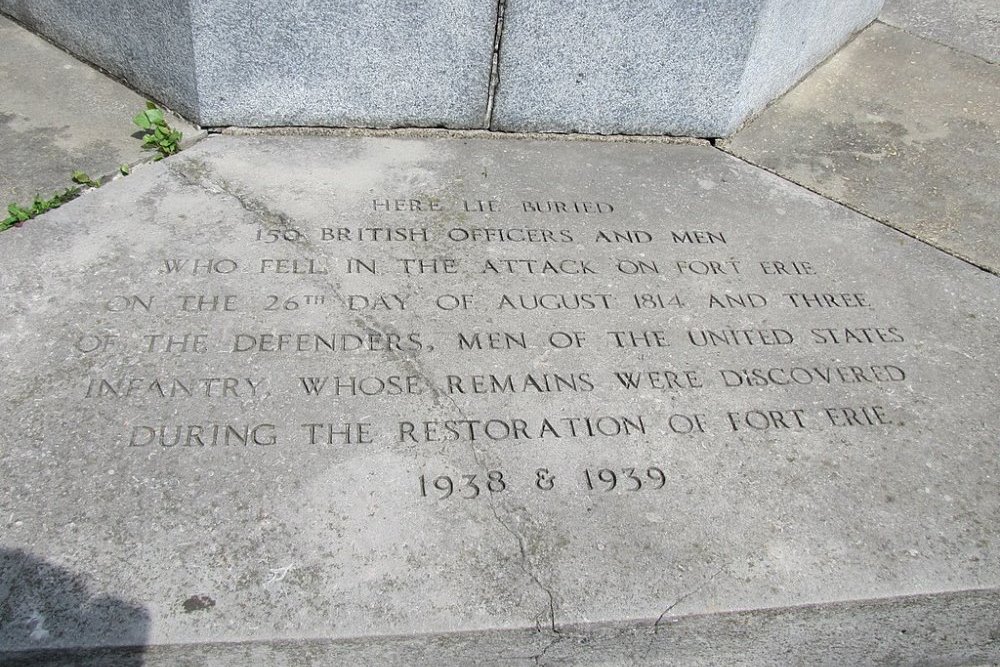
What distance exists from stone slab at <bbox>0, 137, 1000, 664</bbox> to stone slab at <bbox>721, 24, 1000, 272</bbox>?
26 centimetres

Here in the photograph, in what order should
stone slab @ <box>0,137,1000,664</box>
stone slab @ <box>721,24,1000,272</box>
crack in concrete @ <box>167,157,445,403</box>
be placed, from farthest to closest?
1. stone slab @ <box>721,24,1000,272</box>
2. crack in concrete @ <box>167,157,445,403</box>
3. stone slab @ <box>0,137,1000,664</box>

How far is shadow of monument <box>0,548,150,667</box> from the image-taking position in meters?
1.68

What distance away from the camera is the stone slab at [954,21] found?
4406mm

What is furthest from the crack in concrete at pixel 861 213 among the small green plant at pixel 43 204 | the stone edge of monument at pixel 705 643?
the small green plant at pixel 43 204

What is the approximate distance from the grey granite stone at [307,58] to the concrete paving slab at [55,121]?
0.54ft

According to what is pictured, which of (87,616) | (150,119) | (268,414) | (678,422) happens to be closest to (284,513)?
(268,414)

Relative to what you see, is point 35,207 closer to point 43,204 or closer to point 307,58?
point 43,204

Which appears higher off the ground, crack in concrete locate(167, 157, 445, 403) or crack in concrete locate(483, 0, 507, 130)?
crack in concrete locate(483, 0, 507, 130)

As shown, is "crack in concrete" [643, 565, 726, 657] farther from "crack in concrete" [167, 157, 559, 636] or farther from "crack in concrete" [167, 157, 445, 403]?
"crack in concrete" [167, 157, 445, 403]

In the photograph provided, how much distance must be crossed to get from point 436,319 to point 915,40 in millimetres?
3533

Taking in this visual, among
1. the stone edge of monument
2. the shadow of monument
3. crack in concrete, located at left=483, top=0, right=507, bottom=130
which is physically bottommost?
the stone edge of monument

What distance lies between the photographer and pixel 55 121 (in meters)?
3.25

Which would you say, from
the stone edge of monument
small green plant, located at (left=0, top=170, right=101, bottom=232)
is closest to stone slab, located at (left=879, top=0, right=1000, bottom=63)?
the stone edge of monument

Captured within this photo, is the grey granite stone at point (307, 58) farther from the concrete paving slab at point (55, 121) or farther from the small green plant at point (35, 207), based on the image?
the small green plant at point (35, 207)
